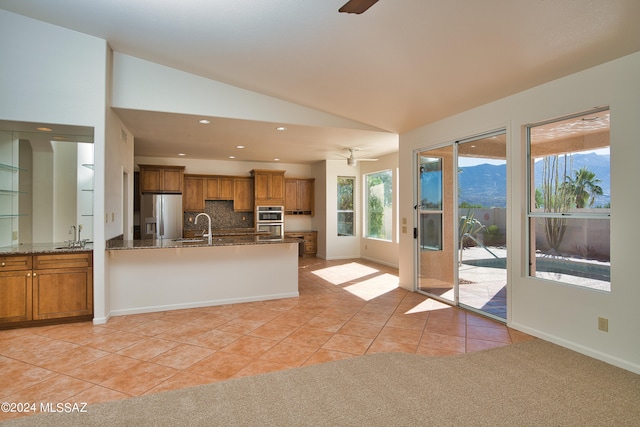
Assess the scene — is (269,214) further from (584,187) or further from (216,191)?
(584,187)

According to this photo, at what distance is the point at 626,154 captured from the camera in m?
2.86

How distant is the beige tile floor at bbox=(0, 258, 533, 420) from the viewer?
265cm

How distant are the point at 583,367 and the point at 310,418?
235 centimetres

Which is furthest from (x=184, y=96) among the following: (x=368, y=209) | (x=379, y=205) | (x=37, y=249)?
(x=368, y=209)

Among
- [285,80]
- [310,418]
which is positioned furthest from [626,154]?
[285,80]

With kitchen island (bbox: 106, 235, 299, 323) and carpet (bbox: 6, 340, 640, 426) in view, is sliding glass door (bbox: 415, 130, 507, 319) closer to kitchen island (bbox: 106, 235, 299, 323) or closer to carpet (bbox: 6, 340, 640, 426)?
carpet (bbox: 6, 340, 640, 426)

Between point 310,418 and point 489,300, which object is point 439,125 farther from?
point 310,418

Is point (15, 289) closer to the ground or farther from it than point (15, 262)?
closer to the ground

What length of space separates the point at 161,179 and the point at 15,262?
3.98 m

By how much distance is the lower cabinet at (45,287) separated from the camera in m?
3.82

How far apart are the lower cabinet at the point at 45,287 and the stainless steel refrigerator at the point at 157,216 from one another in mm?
3301

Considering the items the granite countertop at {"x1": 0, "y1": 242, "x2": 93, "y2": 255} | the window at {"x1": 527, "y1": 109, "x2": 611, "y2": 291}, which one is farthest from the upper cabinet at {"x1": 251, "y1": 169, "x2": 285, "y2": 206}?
the window at {"x1": 527, "y1": 109, "x2": 611, "y2": 291}

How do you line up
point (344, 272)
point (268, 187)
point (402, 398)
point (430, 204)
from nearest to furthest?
1. point (402, 398)
2. point (430, 204)
3. point (344, 272)
4. point (268, 187)

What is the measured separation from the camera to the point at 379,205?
839 cm
